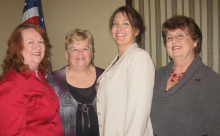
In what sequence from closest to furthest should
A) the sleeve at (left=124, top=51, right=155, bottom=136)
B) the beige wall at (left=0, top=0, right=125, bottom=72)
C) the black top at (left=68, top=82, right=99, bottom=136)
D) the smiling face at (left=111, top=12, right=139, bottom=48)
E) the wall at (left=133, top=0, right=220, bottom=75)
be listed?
the sleeve at (left=124, top=51, right=155, bottom=136)
the smiling face at (left=111, top=12, right=139, bottom=48)
the black top at (left=68, top=82, right=99, bottom=136)
the wall at (left=133, top=0, right=220, bottom=75)
the beige wall at (left=0, top=0, right=125, bottom=72)

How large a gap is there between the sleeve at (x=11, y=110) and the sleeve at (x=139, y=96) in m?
0.79

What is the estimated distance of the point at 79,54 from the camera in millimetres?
1824

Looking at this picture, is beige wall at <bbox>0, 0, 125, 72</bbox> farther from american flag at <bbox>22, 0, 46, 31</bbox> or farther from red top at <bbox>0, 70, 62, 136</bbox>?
red top at <bbox>0, 70, 62, 136</bbox>

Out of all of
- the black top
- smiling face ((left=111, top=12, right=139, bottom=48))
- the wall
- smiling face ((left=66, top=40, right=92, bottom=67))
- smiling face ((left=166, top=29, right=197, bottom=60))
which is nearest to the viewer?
smiling face ((left=166, top=29, right=197, bottom=60))

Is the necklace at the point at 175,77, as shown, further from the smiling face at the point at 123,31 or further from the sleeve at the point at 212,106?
the smiling face at the point at 123,31

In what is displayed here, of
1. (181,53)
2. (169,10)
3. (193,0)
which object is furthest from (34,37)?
(193,0)

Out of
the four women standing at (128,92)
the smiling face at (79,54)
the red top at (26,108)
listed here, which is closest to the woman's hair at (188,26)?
the four women standing at (128,92)

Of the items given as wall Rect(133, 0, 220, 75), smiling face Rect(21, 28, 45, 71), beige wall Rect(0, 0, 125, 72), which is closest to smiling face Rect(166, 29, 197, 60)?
smiling face Rect(21, 28, 45, 71)

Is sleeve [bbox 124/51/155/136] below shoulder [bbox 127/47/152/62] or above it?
below

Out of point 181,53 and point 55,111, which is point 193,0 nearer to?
point 181,53

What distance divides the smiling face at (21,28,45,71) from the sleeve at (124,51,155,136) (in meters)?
0.86

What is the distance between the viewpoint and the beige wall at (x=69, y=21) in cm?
288

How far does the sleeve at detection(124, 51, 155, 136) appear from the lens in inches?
43.3

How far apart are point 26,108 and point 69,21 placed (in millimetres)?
2415
